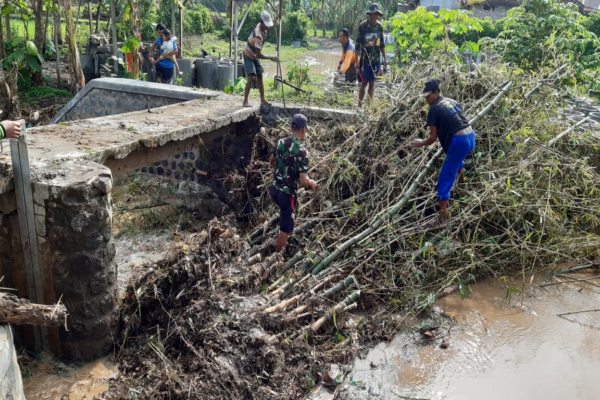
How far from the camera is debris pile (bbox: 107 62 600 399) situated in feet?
15.6

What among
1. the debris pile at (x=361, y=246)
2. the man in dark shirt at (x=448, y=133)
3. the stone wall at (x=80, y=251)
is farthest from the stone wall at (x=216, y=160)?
the stone wall at (x=80, y=251)

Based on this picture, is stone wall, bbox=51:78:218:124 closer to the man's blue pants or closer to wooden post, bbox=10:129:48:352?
the man's blue pants

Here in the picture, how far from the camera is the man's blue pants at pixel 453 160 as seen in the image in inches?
249

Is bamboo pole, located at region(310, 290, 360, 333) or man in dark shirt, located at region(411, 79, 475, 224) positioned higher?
man in dark shirt, located at region(411, 79, 475, 224)

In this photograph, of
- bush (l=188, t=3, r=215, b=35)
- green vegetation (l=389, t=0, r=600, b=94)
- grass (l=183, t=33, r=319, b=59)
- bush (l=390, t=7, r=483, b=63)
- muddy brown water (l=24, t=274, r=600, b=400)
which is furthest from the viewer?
bush (l=188, t=3, r=215, b=35)

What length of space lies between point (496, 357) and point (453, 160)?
2344mm

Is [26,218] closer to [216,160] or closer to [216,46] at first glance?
[216,160]

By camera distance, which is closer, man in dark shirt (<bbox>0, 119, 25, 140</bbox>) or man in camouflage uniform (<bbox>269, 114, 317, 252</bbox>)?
man in dark shirt (<bbox>0, 119, 25, 140</bbox>)

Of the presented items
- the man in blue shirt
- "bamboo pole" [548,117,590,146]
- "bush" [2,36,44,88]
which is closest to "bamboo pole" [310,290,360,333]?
"bamboo pole" [548,117,590,146]

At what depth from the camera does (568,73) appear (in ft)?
27.6

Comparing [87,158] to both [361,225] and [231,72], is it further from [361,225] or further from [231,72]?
[231,72]

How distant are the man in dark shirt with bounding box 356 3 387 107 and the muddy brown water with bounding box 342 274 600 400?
454cm

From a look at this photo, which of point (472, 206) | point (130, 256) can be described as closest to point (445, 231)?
point (472, 206)

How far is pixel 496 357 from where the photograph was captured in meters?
5.16
